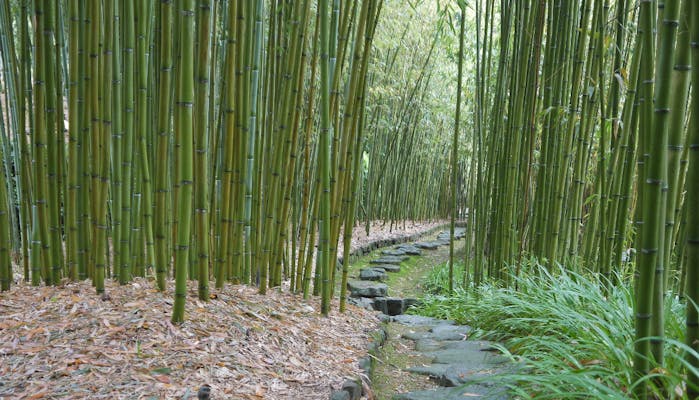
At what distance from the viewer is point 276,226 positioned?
8.25 ft

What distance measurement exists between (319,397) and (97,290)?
0.83 metres

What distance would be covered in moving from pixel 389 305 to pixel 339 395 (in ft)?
6.70

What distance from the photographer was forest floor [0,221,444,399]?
138 cm

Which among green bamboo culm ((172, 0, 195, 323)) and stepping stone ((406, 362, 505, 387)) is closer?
green bamboo culm ((172, 0, 195, 323))

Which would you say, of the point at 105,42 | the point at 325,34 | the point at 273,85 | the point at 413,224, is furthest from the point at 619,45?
the point at 413,224

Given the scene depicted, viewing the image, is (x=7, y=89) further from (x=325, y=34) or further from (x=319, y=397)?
Answer: (x=319, y=397)

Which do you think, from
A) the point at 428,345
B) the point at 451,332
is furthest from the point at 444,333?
the point at 428,345

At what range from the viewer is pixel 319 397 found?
5.24ft

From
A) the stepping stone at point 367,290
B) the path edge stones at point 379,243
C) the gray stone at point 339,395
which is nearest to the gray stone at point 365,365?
the gray stone at point 339,395

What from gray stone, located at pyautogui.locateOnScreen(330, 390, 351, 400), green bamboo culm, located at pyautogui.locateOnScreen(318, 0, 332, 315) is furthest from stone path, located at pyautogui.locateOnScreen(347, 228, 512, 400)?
green bamboo culm, located at pyautogui.locateOnScreen(318, 0, 332, 315)

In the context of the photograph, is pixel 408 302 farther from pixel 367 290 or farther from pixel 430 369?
pixel 430 369

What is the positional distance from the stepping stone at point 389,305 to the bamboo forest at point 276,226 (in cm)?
34

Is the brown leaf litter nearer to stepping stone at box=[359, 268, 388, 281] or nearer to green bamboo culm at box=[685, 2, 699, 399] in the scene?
green bamboo culm at box=[685, 2, 699, 399]

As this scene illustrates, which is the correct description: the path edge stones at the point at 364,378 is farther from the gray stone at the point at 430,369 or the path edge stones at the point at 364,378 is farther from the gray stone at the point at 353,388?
the gray stone at the point at 430,369
